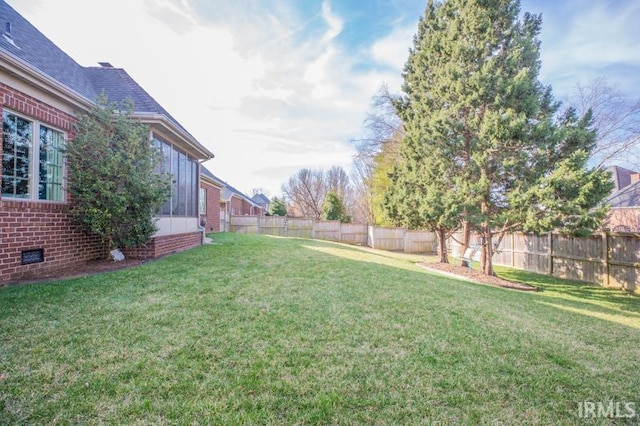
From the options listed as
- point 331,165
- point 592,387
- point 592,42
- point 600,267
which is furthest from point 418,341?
point 331,165

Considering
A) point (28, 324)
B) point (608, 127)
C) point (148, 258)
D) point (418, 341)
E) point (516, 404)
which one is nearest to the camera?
point (516, 404)

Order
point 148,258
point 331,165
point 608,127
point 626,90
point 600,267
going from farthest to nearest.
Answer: point 331,165 → point 608,127 → point 626,90 → point 600,267 → point 148,258

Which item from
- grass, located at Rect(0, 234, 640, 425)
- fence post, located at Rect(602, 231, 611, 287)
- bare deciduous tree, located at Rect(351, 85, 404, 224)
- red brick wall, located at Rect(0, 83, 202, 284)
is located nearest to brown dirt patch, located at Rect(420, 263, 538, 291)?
fence post, located at Rect(602, 231, 611, 287)

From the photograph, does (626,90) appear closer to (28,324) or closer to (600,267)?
(600,267)

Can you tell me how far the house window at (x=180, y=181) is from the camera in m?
8.38

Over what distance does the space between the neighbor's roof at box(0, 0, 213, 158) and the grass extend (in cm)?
443

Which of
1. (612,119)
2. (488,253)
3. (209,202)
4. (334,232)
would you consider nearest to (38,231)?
(488,253)

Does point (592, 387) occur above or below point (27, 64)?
below

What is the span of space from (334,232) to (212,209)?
8411 mm

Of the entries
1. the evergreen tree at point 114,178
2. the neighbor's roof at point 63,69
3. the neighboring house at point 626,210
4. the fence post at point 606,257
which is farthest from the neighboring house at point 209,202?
the neighboring house at point 626,210

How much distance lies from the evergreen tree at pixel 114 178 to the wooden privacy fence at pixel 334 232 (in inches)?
533

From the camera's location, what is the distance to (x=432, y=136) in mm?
10172

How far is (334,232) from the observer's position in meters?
20.8

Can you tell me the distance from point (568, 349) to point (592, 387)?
1.12 m
